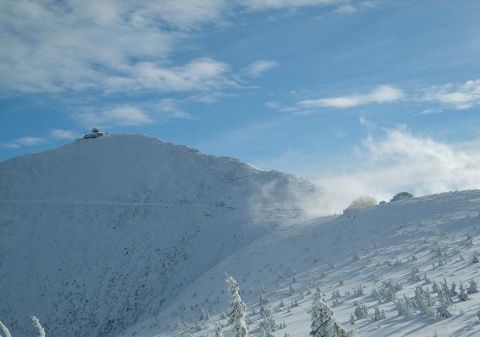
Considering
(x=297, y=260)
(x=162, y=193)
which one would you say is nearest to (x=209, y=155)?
(x=162, y=193)

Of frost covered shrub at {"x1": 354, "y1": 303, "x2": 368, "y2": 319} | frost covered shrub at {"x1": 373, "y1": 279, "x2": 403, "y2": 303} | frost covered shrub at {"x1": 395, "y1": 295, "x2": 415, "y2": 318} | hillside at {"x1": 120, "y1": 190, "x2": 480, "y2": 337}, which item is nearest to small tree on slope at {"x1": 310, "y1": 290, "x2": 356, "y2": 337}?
hillside at {"x1": 120, "y1": 190, "x2": 480, "y2": 337}

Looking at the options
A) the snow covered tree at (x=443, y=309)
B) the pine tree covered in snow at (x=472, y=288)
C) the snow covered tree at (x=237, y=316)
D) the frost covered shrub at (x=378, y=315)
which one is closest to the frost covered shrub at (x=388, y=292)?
the frost covered shrub at (x=378, y=315)

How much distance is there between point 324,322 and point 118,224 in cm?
4354

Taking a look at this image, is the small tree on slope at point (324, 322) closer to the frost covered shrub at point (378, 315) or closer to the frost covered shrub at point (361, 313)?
the frost covered shrub at point (378, 315)

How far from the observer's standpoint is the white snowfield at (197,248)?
621 inches

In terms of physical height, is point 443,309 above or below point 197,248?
below

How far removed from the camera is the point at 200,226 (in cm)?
4375

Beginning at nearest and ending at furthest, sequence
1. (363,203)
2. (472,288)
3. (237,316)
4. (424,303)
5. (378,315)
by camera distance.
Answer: (237,316), (424,303), (378,315), (472,288), (363,203)

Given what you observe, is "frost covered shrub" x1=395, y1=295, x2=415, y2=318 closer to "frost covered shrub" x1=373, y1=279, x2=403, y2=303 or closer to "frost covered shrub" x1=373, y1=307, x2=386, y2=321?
"frost covered shrub" x1=373, y1=307, x2=386, y2=321

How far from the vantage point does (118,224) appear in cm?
4706

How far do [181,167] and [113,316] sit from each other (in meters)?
25.6

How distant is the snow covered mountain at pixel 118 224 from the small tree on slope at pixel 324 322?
28417mm

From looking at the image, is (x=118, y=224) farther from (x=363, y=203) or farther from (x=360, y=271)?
(x=360, y=271)

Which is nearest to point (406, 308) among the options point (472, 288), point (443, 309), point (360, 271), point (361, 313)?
point (443, 309)
